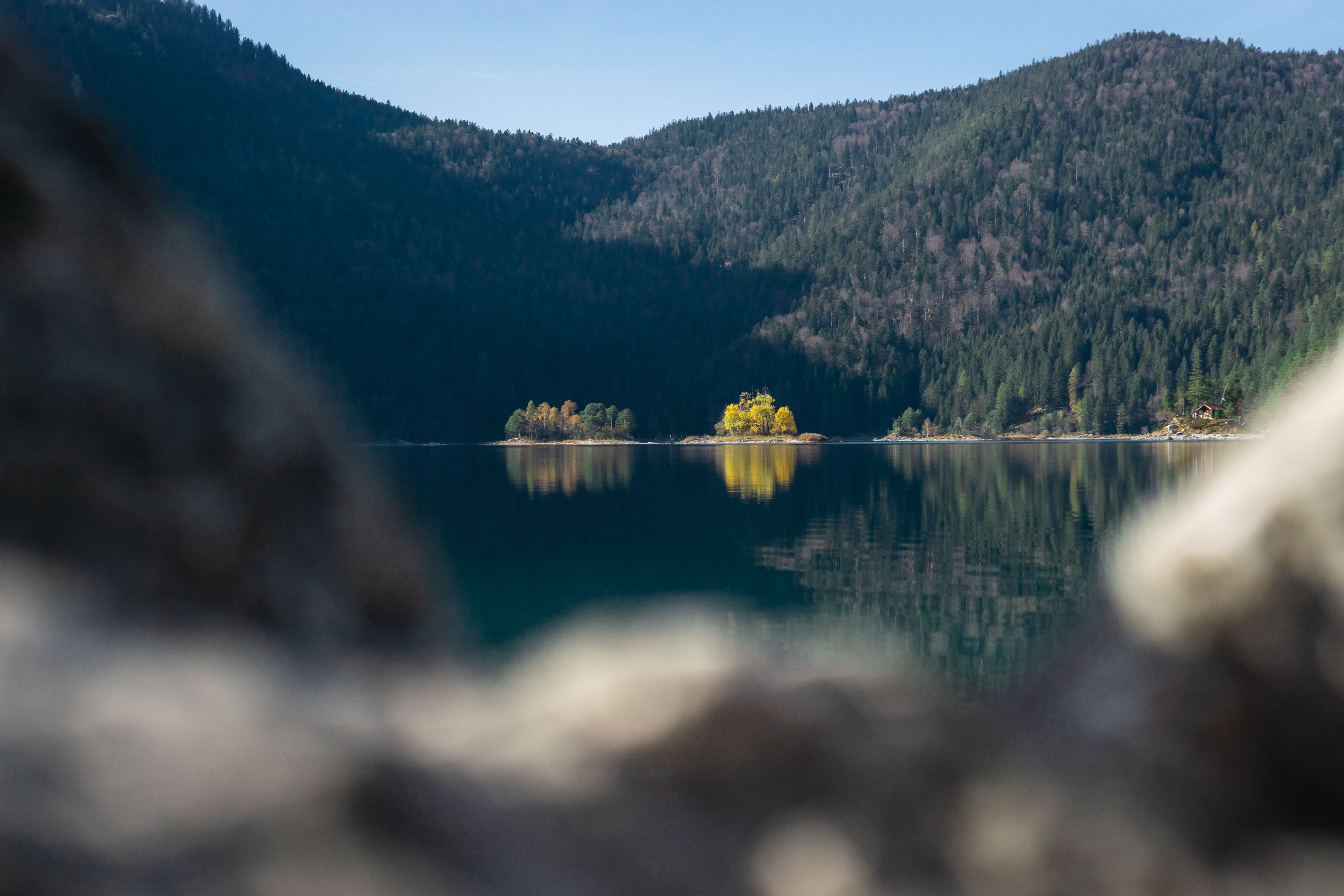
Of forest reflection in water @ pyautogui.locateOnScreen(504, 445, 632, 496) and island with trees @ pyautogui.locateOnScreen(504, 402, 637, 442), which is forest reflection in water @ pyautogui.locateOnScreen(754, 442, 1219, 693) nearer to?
forest reflection in water @ pyautogui.locateOnScreen(504, 445, 632, 496)

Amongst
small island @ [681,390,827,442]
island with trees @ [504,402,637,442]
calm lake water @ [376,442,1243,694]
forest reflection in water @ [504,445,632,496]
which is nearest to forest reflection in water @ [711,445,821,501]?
calm lake water @ [376,442,1243,694]

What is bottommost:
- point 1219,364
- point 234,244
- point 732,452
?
point 732,452

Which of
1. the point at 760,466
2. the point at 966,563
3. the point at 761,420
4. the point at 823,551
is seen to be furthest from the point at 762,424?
the point at 966,563

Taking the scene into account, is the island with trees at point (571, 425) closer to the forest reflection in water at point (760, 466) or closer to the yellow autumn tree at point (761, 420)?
the yellow autumn tree at point (761, 420)

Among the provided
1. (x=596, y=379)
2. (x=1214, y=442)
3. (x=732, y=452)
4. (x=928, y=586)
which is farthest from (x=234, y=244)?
(x=928, y=586)

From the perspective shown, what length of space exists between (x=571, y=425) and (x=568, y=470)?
7526cm

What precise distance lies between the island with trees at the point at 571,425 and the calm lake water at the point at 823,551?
288 ft

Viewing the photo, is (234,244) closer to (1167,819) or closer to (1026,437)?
(1026,437)

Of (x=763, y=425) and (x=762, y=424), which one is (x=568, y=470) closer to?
(x=762, y=424)

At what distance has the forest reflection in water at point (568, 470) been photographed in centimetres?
5881

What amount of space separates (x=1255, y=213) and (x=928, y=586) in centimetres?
19510

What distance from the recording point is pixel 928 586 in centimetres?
2544

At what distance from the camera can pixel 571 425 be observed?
513ft

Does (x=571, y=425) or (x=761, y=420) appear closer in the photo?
(x=761, y=420)
